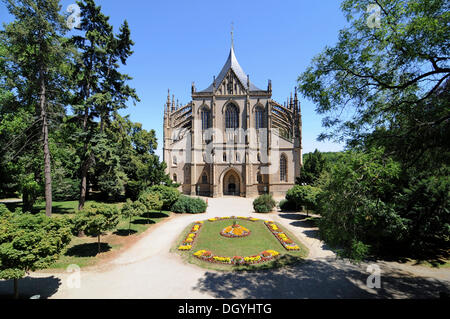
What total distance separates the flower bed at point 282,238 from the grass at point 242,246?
9.9 inches

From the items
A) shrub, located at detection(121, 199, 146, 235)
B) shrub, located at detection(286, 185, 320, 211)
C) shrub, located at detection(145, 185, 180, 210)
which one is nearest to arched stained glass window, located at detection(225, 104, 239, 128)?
shrub, located at detection(145, 185, 180, 210)

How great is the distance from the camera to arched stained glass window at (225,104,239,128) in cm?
3734

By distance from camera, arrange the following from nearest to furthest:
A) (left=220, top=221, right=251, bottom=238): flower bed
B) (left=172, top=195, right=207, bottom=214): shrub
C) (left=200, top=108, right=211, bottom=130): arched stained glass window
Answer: (left=220, top=221, right=251, bottom=238): flower bed → (left=172, top=195, right=207, bottom=214): shrub → (left=200, top=108, right=211, bottom=130): arched stained glass window

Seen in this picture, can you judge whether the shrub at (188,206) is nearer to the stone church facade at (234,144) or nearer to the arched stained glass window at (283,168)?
the stone church facade at (234,144)

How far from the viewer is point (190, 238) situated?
14766mm

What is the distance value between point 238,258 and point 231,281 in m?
2.29

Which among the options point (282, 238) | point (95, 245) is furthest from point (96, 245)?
point (282, 238)

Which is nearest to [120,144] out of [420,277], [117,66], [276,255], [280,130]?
[117,66]

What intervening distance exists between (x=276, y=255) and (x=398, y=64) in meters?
10.8

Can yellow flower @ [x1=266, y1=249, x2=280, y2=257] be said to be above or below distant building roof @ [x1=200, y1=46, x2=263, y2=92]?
below

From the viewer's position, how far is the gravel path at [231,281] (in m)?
8.02

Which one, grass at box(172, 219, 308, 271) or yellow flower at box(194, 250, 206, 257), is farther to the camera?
yellow flower at box(194, 250, 206, 257)

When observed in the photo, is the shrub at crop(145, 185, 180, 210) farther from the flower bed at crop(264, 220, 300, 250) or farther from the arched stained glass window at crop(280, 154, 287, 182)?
the arched stained glass window at crop(280, 154, 287, 182)
